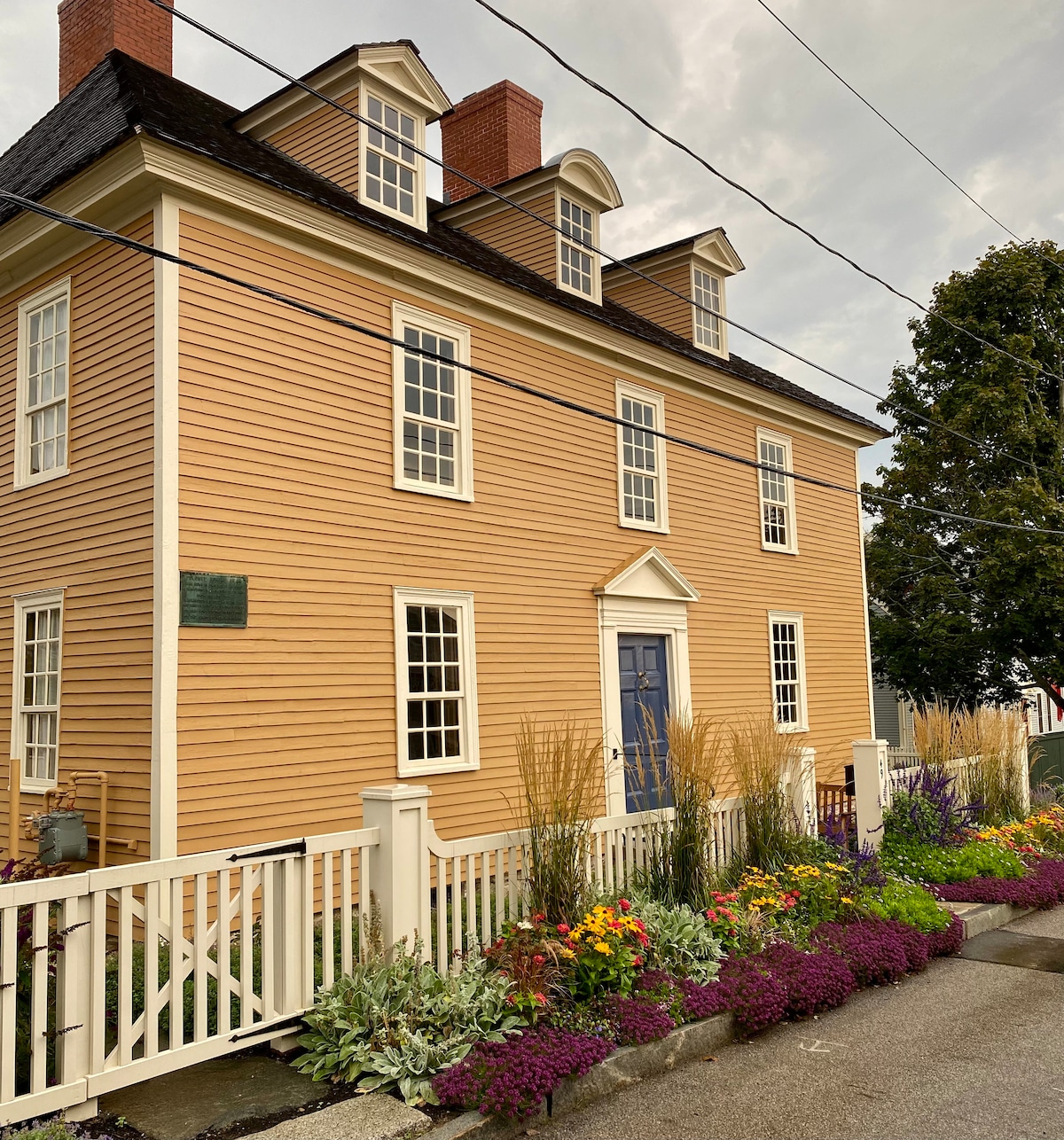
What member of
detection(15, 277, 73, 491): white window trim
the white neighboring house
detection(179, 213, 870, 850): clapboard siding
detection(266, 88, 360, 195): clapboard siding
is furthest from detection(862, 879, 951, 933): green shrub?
the white neighboring house

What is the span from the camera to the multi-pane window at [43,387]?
30.0 feet

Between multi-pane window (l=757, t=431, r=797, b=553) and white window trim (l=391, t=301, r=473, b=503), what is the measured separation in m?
6.09

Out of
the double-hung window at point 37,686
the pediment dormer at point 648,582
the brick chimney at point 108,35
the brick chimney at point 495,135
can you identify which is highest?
the brick chimney at point 495,135

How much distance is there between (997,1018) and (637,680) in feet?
21.1

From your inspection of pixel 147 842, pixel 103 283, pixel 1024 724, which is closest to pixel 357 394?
pixel 103 283

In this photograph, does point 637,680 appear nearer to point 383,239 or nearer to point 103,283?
point 383,239

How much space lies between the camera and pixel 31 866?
18.4ft

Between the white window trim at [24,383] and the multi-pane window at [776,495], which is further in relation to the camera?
the multi-pane window at [776,495]

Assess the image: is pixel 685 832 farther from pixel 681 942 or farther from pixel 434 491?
pixel 434 491

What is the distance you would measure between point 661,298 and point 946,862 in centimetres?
929

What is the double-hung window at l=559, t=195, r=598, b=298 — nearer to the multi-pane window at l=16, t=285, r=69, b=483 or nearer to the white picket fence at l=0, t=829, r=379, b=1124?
the multi-pane window at l=16, t=285, r=69, b=483

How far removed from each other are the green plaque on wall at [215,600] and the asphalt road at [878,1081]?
463 centimetres

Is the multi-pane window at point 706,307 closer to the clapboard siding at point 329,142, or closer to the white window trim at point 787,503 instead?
the white window trim at point 787,503

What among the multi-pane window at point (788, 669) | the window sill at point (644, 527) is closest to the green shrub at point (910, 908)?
the window sill at point (644, 527)
